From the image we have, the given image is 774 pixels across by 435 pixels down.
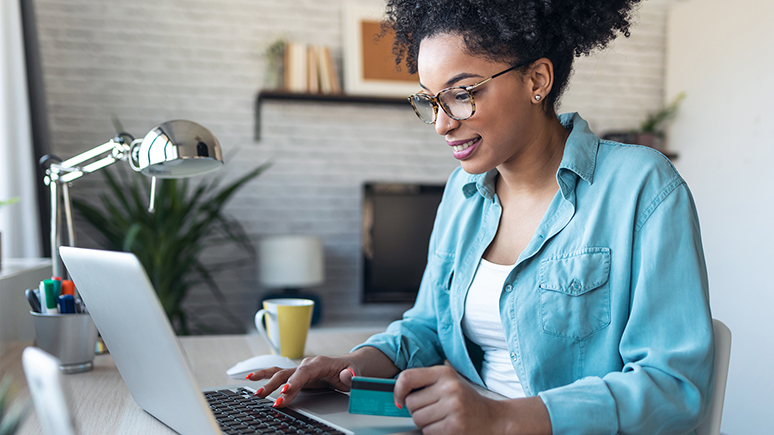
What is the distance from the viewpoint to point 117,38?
3170 millimetres

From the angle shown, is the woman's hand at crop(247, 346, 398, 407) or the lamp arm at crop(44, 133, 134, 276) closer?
the woman's hand at crop(247, 346, 398, 407)

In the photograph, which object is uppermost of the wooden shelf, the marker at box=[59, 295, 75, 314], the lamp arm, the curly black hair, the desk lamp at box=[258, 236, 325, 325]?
the wooden shelf

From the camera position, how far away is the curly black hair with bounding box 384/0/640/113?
98cm

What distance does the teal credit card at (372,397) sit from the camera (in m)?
0.69

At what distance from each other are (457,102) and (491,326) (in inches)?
16.0

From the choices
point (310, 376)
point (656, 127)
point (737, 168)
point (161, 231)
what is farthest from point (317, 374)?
point (656, 127)

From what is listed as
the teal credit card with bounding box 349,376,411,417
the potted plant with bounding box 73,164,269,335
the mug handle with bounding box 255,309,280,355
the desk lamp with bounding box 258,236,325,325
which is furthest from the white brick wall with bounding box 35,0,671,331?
the teal credit card with bounding box 349,376,411,417

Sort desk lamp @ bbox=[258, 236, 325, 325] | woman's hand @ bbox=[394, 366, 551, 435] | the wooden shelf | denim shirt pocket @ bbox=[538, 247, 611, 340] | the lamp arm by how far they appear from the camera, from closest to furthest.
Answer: woman's hand @ bbox=[394, 366, 551, 435]
denim shirt pocket @ bbox=[538, 247, 611, 340]
the lamp arm
desk lamp @ bbox=[258, 236, 325, 325]
the wooden shelf

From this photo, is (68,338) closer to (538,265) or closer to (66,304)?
(66,304)

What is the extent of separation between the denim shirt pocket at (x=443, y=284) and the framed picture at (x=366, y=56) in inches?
92.7

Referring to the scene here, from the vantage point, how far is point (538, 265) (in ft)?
3.13

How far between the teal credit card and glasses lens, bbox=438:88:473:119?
1.62ft

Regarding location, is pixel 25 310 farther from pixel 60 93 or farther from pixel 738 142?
pixel 738 142

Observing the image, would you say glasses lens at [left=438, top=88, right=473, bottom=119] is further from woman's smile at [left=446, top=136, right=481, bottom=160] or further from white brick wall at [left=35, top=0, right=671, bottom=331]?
white brick wall at [left=35, top=0, right=671, bottom=331]
